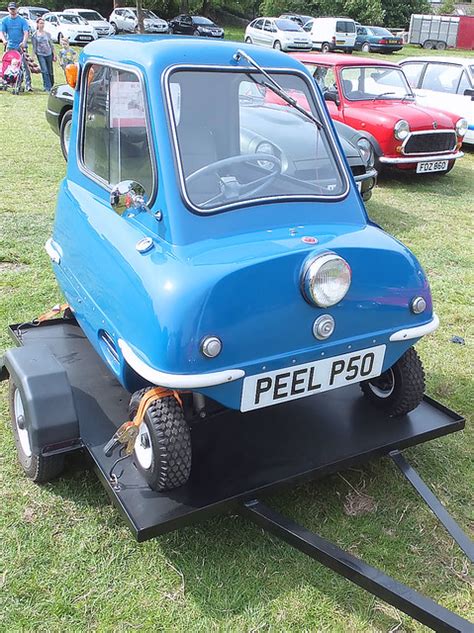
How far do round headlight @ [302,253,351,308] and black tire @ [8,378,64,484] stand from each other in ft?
4.26

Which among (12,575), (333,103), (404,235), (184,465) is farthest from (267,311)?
(333,103)

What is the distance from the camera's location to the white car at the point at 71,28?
26.2 m

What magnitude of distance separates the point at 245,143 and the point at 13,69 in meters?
12.5

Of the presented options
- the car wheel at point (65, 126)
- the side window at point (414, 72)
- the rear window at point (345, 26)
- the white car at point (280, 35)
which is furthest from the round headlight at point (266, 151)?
the rear window at point (345, 26)

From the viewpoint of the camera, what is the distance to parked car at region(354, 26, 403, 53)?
30.6 meters

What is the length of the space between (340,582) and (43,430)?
1.36m

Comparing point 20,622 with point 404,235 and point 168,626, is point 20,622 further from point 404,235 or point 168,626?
point 404,235

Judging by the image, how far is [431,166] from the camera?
8.66m

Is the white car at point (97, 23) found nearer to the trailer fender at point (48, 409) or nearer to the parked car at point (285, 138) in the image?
the parked car at point (285, 138)

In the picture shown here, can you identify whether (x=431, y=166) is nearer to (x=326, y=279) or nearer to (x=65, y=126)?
(x=65, y=126)

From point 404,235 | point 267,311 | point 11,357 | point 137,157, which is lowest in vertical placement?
point 404,235

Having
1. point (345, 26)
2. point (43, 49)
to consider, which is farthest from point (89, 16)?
point (43, 49)

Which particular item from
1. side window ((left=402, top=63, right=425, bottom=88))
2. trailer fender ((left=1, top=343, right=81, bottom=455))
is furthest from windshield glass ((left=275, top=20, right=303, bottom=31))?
trailer fender ((left=1, top=343, right=81, bottom=455))

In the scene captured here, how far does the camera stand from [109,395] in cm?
311
